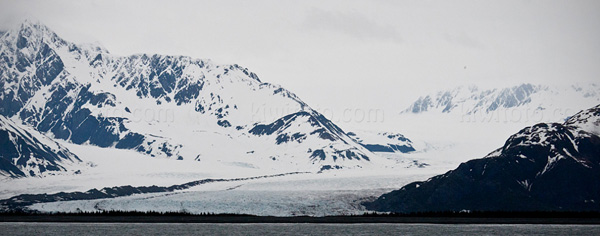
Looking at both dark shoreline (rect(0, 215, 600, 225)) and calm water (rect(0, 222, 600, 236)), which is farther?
dark shoreline (rect(0, 215, 600, 225))

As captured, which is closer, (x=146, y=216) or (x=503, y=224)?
(x=503, y=224)

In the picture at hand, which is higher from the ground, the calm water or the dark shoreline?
the dark shoreline

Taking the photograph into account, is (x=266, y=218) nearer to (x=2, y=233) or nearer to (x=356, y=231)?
(x=356, y=231)

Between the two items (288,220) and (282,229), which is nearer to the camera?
(282,229)

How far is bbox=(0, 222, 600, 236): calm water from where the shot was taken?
6122 inches

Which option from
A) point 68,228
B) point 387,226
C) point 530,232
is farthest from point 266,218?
point 530,232

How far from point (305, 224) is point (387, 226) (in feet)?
53.6

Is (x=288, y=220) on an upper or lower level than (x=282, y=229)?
upper

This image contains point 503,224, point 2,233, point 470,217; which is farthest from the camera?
point 470,217

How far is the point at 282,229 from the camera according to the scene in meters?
168

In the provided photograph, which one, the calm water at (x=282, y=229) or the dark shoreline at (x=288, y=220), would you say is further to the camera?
the dark shoreline at (x=288, y=220)

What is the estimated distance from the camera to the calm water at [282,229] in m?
156

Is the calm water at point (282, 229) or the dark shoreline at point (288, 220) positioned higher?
the dark shoreline at point (288, 220)

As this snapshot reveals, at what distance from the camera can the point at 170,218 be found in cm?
18862
